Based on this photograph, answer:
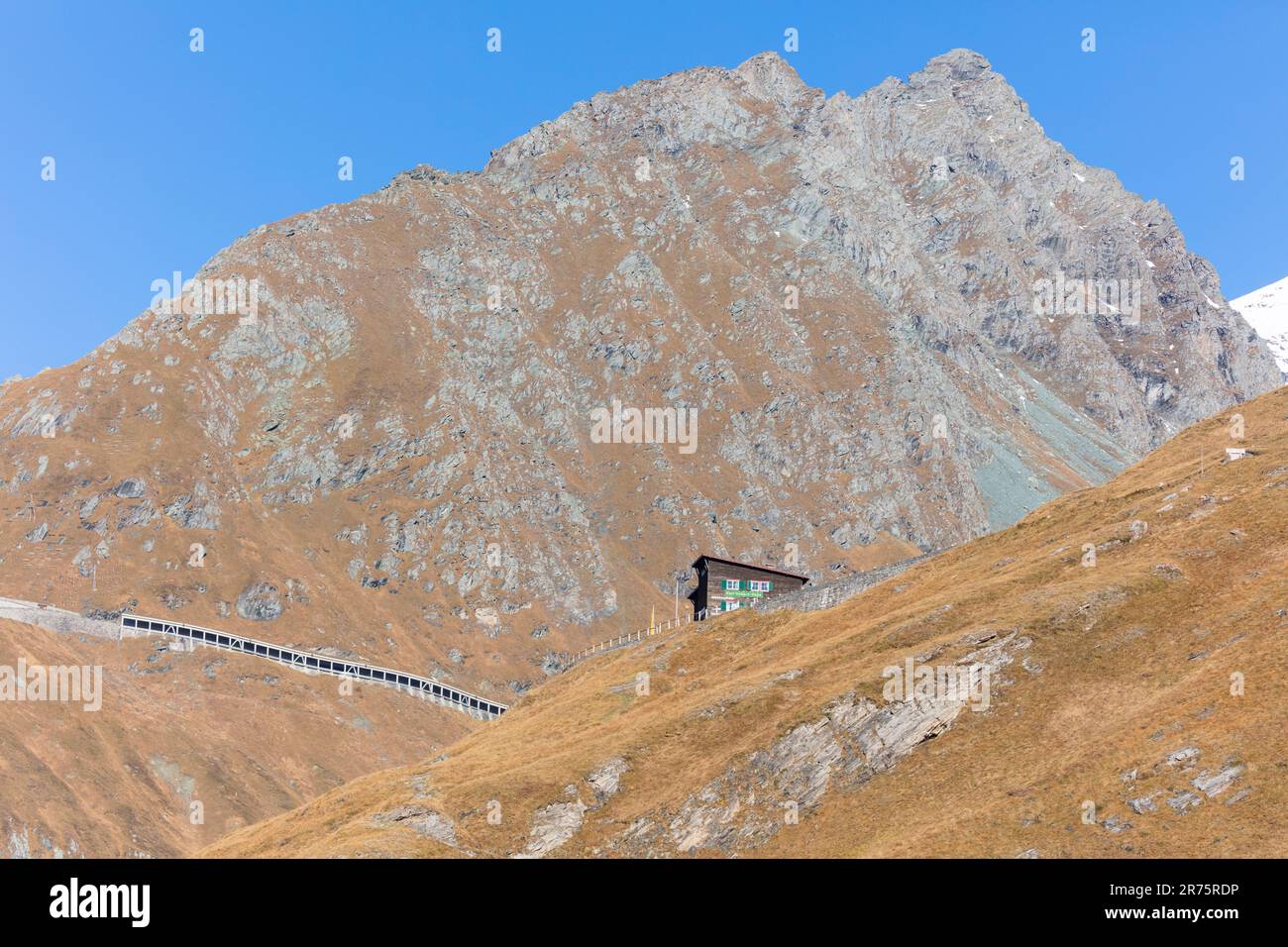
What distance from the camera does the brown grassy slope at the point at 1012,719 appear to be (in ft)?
203

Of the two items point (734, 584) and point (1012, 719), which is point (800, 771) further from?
point (734, 584)

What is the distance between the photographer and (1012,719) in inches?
2936

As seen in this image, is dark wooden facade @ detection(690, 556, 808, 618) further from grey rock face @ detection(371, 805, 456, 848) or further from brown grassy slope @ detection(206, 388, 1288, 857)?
grey rock face @ detection(371, 805, 456, 848)

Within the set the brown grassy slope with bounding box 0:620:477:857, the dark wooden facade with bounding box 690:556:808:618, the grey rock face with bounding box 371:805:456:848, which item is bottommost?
the grey rock face with bounding box 371:805:456:848

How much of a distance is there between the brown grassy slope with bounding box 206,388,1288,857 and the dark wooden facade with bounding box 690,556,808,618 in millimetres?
27437

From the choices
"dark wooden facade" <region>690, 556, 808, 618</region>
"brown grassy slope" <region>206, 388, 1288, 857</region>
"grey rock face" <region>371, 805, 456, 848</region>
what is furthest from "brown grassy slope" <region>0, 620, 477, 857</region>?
"grey rock face" <region>371, 805, 456, 848</region>

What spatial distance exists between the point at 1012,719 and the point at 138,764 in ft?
439

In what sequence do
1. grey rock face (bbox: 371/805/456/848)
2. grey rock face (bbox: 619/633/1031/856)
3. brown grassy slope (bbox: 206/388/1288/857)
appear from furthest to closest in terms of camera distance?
grey rock face (bbox: 371/805/456/848), grey rock face (bbox: 619/633/1031/856), brown grassy slope (bbox: 206/388/1288/857)

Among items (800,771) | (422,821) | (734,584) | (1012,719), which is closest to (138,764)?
(734,584)

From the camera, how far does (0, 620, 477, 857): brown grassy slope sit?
15250cm

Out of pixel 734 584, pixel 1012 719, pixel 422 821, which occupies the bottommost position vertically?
pixel 422 821

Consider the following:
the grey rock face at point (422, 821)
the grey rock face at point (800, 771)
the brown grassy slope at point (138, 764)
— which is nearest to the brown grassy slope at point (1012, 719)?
the grey rock face at point (800, 771)
